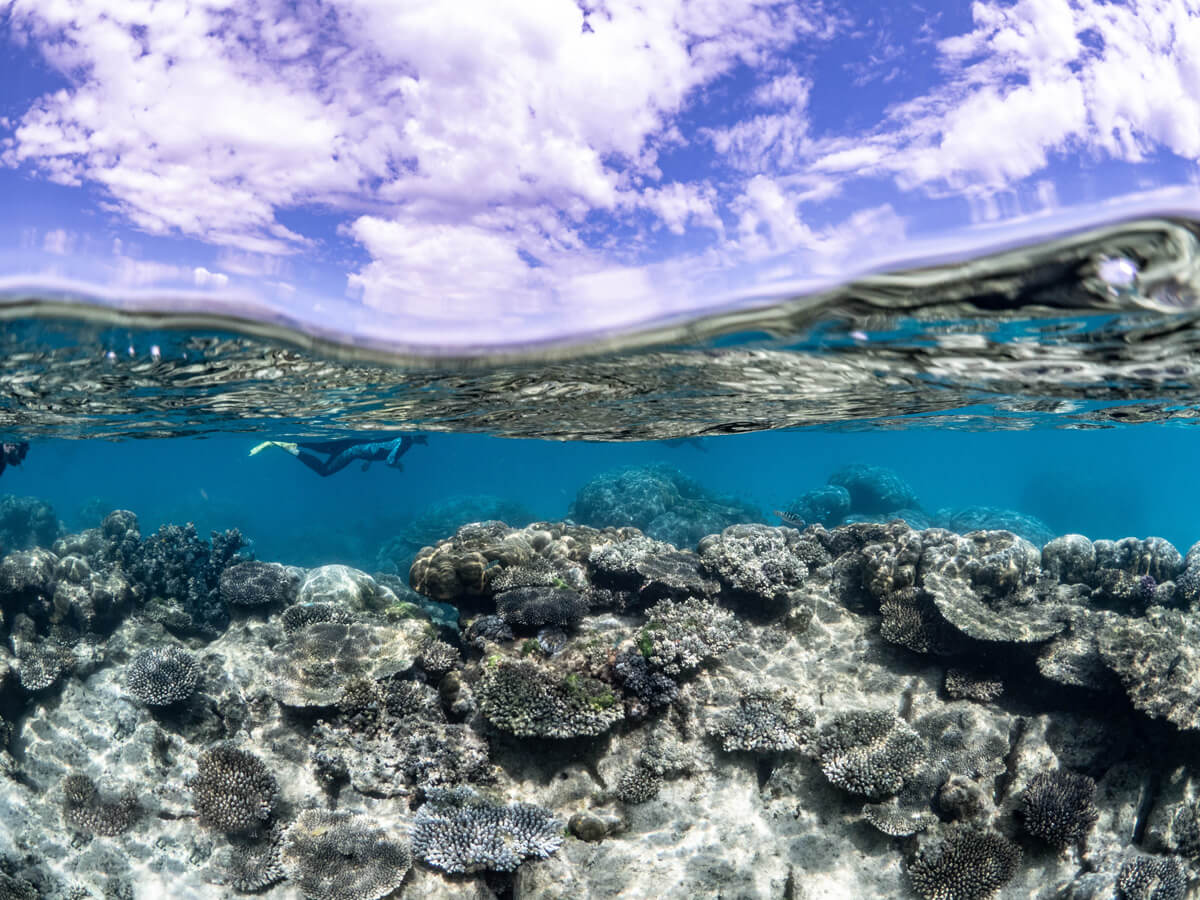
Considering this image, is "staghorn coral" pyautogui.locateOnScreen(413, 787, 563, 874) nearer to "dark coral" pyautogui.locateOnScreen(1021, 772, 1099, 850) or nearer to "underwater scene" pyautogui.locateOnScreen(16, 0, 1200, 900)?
"underwater scene" pyautogui.locateOnScreen(16, 0, 1200, 900)

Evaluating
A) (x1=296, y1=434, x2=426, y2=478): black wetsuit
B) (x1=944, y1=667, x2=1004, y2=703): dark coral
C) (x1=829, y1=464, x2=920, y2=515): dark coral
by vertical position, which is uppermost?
(x1=296, y1=434, x2=426, y2=478): black wetsuit

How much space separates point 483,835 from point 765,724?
3.77 meters

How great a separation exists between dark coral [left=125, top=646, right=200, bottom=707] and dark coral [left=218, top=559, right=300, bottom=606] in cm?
216

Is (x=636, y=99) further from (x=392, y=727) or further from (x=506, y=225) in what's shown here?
(x=392, y=727)

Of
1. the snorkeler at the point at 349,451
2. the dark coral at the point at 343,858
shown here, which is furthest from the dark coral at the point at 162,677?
the snorkeler at the point at 349,451

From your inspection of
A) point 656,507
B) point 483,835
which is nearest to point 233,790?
point 483,835

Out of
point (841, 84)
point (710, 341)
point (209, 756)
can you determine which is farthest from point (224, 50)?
point (209, 756)

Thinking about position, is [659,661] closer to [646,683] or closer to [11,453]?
[646,683]

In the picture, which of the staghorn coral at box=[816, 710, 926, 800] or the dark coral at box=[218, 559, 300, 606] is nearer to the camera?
the staghorn coral at box=[816, 710, 926, 800]

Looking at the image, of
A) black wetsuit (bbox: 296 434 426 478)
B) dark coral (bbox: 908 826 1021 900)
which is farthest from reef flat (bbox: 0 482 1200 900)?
black wetsuit (bbox: 296 434 426 478)

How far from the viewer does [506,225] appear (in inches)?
204

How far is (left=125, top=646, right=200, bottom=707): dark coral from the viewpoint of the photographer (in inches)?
354

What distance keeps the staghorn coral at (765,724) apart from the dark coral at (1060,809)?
2544 mm

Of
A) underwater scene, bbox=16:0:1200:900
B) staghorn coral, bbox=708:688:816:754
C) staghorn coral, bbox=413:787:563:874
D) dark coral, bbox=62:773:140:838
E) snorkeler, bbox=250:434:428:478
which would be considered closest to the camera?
underwater scene, bbox=16:0:1200:900
